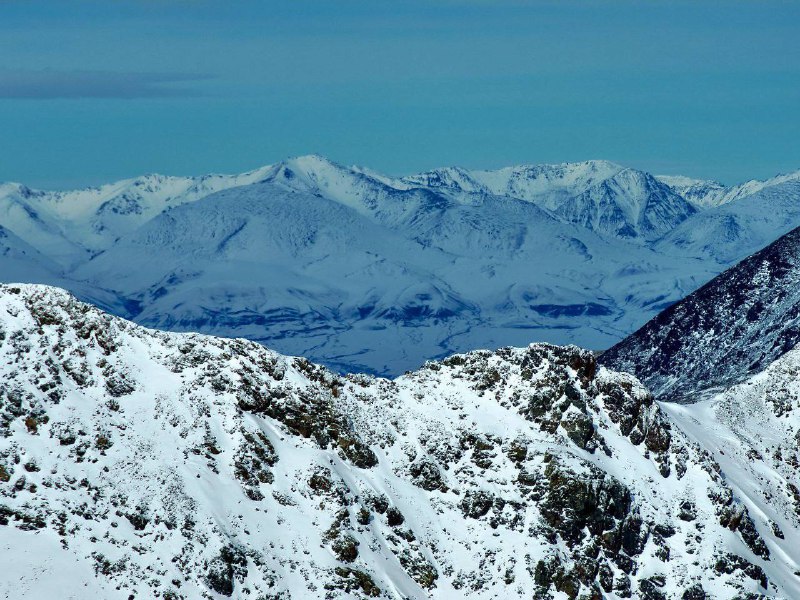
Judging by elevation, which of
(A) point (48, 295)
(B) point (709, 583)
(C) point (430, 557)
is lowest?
(B) point (709, 583)

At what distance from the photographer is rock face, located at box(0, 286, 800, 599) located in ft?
278

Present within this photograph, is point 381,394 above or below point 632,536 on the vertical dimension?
above

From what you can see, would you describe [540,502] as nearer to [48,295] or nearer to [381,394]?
[381,394]

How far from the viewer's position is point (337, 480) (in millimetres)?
96375

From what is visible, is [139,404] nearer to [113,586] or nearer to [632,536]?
[113,586]

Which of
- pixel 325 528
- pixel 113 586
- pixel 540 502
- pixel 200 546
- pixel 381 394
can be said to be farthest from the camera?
pixel 381 394

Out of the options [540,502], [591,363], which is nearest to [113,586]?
[540,502]

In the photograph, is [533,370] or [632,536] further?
[533,370]

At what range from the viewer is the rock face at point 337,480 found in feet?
278

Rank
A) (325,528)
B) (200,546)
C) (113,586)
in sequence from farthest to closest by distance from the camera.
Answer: (325,528), (200,546), (113,586)

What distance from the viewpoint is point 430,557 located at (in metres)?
95.9

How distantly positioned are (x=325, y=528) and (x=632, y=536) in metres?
27.1

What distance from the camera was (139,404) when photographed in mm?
96250

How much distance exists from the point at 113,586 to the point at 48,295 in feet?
103
